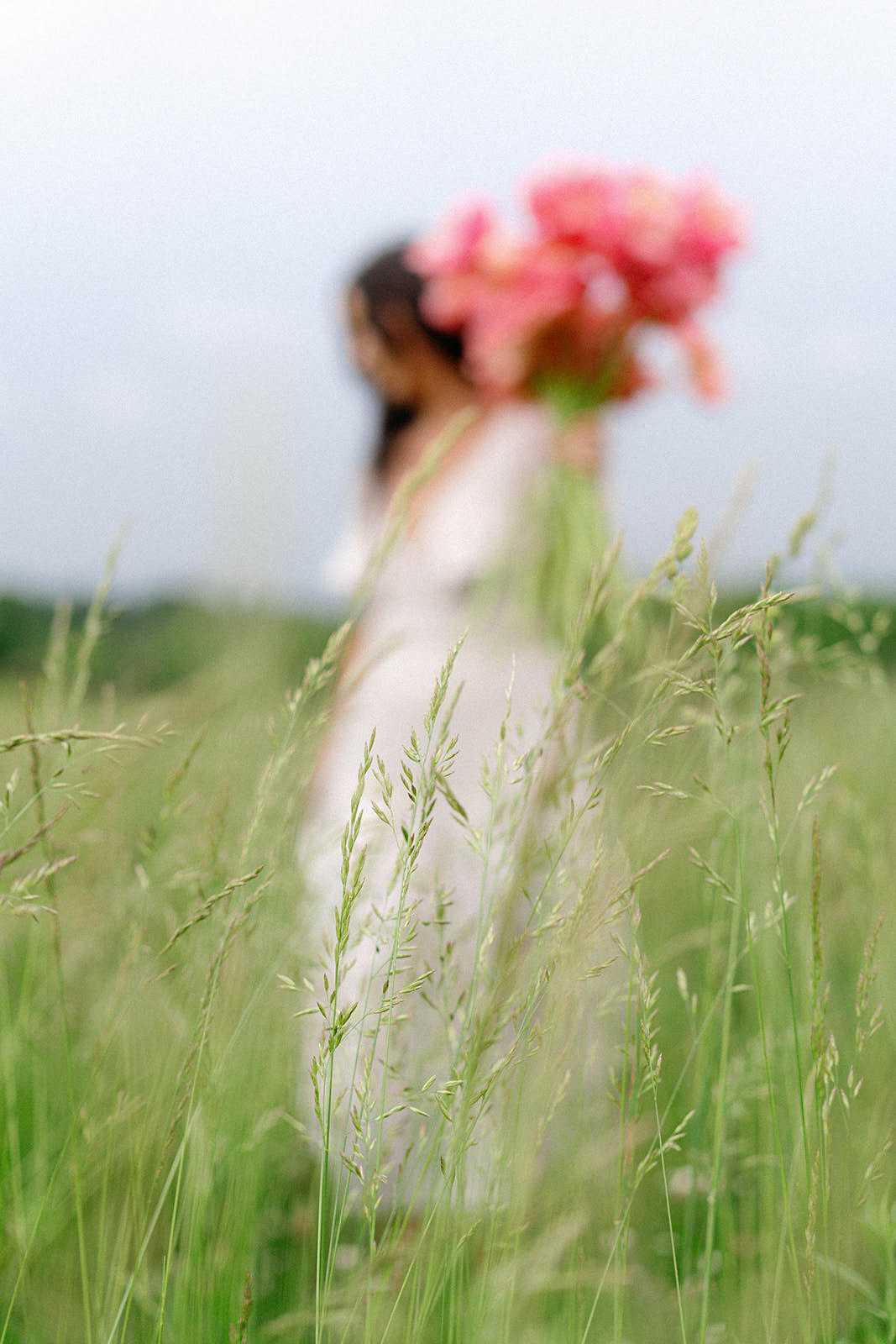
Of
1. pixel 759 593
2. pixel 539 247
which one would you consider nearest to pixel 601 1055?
pixel 759 593

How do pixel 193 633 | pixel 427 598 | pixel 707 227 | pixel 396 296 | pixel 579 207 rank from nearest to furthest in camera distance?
pixel 579 207, pixel 707 227, pixel 427 598, pixel 396 296, pixel 193 633

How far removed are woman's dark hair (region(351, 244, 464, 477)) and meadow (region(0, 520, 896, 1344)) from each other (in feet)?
6.98

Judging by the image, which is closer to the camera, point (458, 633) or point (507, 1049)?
point (507, 1049)

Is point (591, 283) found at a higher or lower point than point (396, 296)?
lower

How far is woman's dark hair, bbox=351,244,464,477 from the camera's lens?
353 cm

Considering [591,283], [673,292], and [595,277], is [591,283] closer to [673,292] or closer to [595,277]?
[595,277]

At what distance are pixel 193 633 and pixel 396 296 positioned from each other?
68.3 inches

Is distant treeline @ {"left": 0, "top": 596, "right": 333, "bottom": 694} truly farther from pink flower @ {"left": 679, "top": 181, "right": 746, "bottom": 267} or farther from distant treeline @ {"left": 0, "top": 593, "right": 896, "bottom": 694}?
pink flower @ {"left": 679, "top": 181, "right": 746, "bottom": 267}

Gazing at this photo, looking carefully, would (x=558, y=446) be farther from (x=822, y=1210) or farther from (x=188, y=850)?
(x=822, y=1210)

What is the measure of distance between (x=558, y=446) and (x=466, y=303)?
1.81ft

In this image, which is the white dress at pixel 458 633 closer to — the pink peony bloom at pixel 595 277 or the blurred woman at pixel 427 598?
the blurred woman at pixel 427 598

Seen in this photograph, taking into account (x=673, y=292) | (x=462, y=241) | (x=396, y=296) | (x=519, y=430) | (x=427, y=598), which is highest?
(x=396, y=296)

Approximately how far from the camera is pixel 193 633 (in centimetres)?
461

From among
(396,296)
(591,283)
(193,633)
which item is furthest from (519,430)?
(193,633)
